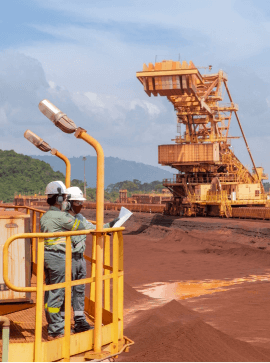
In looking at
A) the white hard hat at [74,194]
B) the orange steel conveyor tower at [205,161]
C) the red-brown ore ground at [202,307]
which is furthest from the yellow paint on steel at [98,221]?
the orange steel conveyor tower at [205,161]

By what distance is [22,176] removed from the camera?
113375 millimetres

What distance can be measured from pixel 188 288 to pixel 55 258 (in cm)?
972

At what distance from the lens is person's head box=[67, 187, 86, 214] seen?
18.6 ft

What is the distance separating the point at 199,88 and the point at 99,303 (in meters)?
34.5

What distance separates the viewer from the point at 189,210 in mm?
36062

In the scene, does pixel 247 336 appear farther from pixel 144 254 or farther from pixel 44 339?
pixel 144 254

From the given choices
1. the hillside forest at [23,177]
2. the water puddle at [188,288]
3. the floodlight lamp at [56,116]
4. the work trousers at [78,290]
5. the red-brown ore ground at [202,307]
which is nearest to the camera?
the floodlight lamp at [56,116]

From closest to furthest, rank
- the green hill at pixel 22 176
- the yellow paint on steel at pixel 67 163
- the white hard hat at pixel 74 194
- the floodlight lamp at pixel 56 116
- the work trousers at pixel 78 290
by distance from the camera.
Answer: the floodlight lamp at pixel 56 116 < the work trousers at pixel 78 290 < the white hard hat at pixel 74 194 < the yellow paint on steel at pixel 67 163 < the green hill at pixel 22 176

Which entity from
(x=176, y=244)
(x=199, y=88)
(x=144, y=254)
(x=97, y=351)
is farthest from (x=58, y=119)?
(x=199, y=88)

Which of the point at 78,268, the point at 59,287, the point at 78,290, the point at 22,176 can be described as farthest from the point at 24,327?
the point at 22,176

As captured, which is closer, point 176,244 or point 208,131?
point 176,244

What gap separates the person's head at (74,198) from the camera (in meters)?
5.66

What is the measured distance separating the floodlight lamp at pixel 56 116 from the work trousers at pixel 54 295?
1.37 metres

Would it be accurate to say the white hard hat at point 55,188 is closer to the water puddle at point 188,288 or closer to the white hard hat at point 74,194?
the white hard hat at point 74,194
